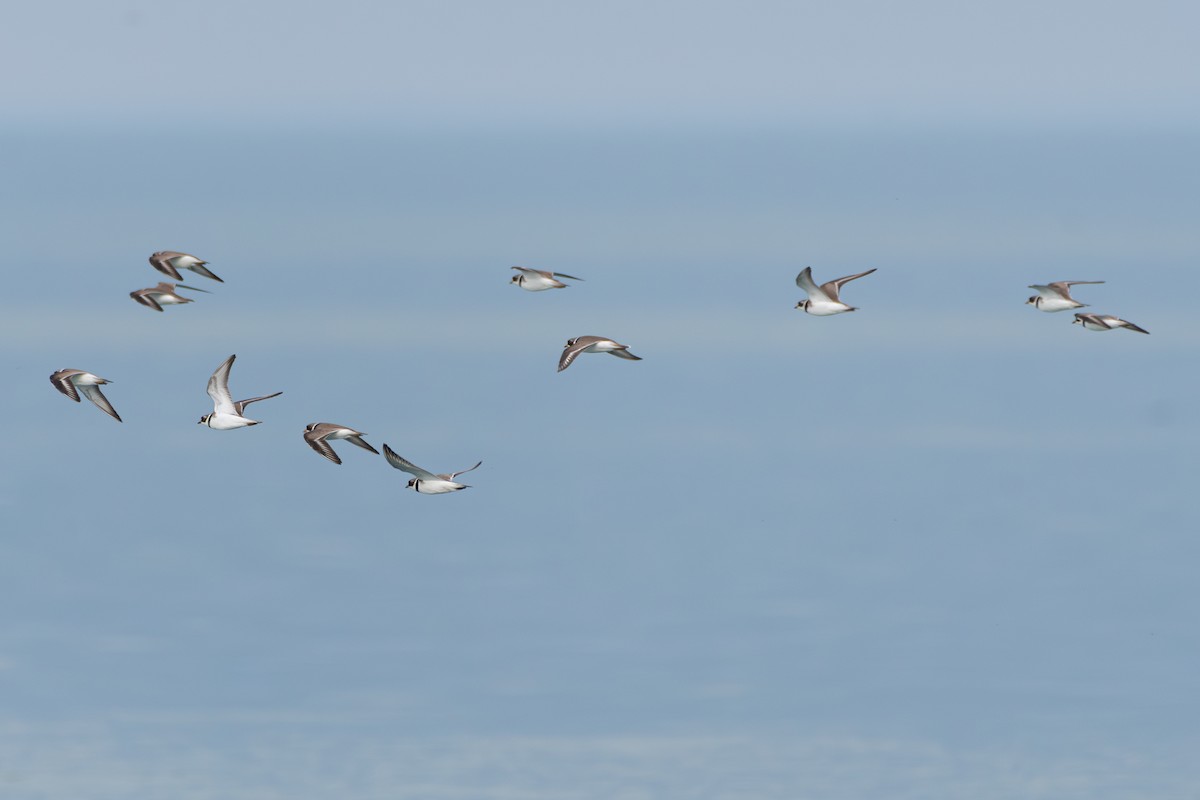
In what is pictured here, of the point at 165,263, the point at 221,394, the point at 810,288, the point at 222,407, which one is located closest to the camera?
the point at 221,394

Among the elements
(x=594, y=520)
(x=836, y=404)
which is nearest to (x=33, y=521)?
(x=594, y=520)

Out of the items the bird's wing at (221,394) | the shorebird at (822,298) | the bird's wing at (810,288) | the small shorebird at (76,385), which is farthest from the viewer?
the shorebird at (822,298)

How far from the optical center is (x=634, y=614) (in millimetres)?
66438

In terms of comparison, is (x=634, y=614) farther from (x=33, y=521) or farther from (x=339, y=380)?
(x=339, y=380)

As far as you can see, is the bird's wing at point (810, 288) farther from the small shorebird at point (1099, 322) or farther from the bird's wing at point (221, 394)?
the bird's wing at point (221, 394)

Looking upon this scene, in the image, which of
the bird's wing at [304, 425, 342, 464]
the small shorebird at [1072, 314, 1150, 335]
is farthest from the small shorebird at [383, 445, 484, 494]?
the small shorebird at [1072, 314, 1150, 335]

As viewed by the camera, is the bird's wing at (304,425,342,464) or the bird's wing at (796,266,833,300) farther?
the bird's wing at (796,266,833,300)

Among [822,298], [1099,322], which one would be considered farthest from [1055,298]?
[822,298]

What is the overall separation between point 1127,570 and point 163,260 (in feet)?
109

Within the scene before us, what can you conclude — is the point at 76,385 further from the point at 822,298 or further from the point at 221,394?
the point at 822,298

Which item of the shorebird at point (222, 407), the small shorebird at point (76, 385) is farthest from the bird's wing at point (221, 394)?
the small shorebird at point (76, 385)

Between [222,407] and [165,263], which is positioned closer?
[222,407]

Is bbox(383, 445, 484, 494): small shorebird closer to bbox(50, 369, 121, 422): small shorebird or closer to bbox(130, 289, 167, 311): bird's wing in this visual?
bbox(50, 369, 121, 422): small shorebird

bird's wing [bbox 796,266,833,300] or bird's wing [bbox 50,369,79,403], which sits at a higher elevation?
bird's wing [bbox 796,266,833,300]
